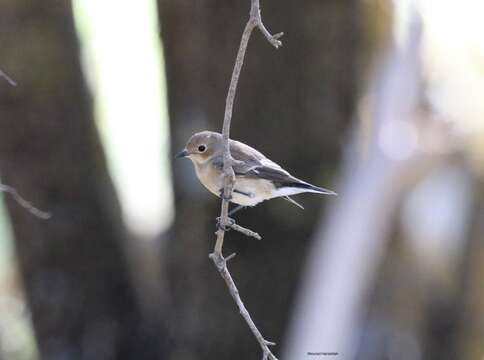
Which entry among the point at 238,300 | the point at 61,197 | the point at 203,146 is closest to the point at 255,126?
the point at 61,197

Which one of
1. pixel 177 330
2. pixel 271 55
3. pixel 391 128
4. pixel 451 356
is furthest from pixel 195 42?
pixel 451 356

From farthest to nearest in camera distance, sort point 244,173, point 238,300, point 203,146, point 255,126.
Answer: point 255,126, point 203,146, point 244,173, point 238,300

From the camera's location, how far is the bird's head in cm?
397

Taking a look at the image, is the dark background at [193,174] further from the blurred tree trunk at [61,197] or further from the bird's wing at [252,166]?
the bird's wing at [252,166]

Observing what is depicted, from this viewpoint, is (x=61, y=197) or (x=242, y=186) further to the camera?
(x=61, y=197)

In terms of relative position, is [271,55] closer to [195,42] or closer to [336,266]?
[195,42]

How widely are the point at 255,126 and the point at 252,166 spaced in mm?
2551

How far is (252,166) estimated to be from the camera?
12.6 feet

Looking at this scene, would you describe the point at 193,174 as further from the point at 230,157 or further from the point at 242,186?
the point at 230,157

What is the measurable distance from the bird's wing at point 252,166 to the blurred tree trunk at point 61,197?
2587 millimetres

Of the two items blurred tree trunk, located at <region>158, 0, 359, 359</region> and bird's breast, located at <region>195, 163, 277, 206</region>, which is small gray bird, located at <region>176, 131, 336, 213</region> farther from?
blurred tree trunk, located at <region>158, 0, 359, 359</region>

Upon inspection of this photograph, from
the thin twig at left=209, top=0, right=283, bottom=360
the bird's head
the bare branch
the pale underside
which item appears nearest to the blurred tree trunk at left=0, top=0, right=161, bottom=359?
the bird's head

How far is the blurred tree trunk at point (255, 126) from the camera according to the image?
6.31 m

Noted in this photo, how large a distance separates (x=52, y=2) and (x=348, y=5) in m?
2.26
